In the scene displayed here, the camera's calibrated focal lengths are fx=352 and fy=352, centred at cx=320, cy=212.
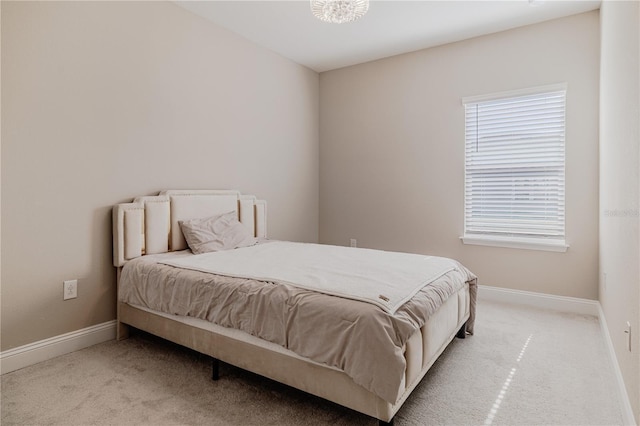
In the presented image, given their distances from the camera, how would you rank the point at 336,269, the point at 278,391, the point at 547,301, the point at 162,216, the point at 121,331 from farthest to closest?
the point at 547,301, the point at 162,216, the point at 121,331, the point at 336,269, the point at 278,391

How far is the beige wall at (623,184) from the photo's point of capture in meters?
1.49

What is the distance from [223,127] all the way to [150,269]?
168 cm

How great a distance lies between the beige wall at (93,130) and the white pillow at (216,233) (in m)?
0.40

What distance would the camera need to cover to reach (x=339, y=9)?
94.7 inches

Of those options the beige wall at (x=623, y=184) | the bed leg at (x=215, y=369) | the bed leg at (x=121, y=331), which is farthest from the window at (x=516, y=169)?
the bed leg at (x=121, y=331)

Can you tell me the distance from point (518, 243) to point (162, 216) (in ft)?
10.8

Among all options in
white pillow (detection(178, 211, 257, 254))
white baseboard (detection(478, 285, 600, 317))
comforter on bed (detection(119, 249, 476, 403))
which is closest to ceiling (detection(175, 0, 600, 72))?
white pillow (detection(178, 211, 257, 254))

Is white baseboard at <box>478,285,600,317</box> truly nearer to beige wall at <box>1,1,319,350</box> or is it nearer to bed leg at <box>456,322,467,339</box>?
bed leg at <box>456,322,467,339</box>

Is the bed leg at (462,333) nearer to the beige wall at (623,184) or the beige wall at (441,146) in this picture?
the beige wall at (623,184)

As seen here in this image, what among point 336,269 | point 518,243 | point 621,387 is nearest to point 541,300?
point 518,243

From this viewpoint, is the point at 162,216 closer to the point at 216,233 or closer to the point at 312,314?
the point at 216,233

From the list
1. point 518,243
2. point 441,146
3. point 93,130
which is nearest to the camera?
point 93,130

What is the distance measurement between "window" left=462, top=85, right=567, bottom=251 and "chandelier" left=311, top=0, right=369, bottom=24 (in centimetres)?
182

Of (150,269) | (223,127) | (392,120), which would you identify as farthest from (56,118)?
(392,120)
